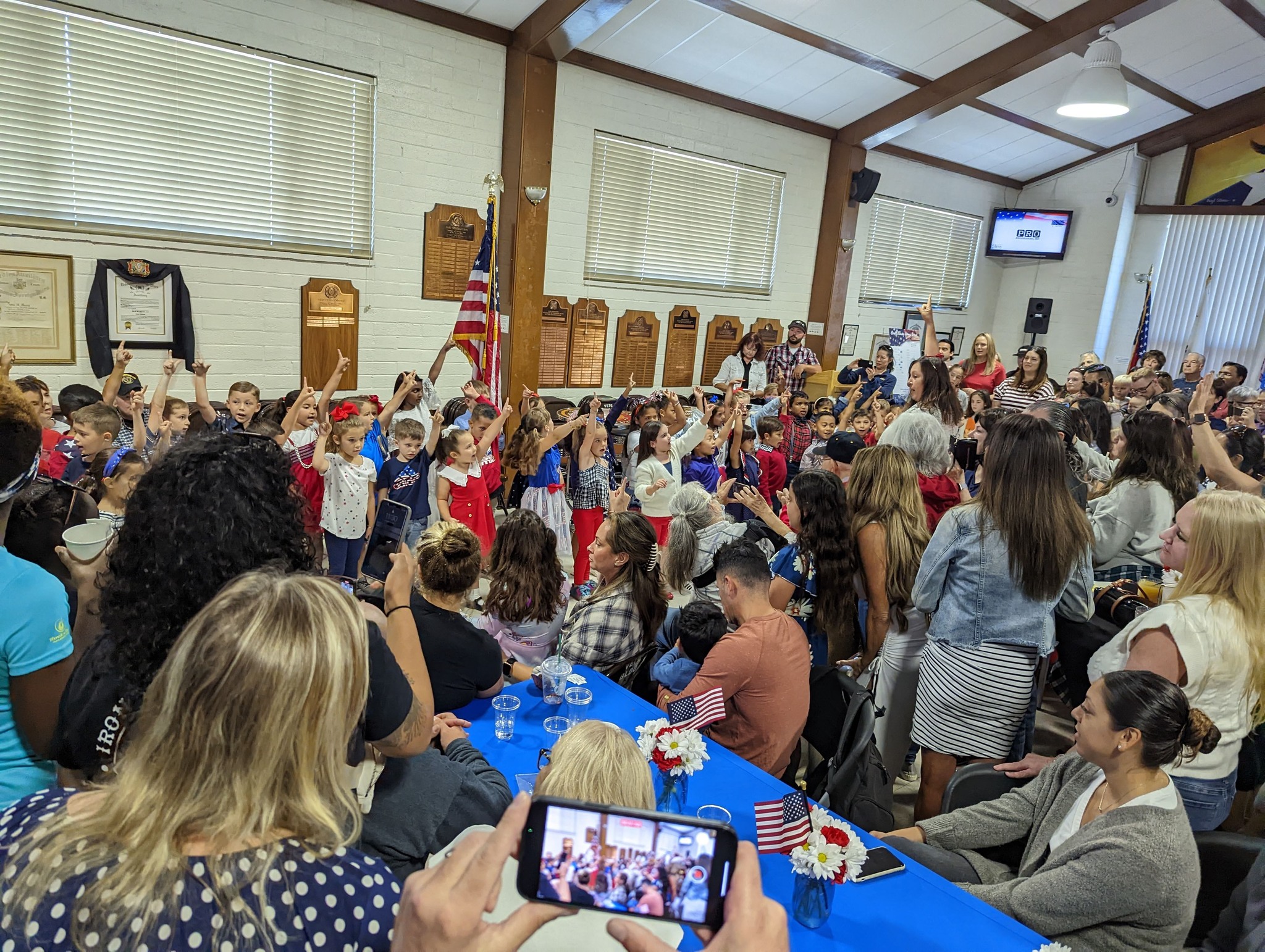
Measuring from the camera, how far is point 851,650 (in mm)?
3287

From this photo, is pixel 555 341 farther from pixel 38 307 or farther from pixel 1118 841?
pixel 1118 841

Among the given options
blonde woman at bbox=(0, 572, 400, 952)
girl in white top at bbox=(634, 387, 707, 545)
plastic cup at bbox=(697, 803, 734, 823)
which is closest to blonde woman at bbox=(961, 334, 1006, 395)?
girl in white top at bbox=(634, 387, 707, 545)

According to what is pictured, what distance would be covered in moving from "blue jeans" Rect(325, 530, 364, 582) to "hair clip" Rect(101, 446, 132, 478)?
3.84 feet

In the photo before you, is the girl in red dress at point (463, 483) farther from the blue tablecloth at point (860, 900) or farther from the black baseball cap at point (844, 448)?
the blue tablecloth at point (860, 900)

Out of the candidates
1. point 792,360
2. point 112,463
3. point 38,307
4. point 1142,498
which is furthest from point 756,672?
point 792,360

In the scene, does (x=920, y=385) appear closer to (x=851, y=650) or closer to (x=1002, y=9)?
(x=851, y=650)

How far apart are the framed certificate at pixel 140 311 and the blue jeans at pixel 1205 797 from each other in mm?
6562

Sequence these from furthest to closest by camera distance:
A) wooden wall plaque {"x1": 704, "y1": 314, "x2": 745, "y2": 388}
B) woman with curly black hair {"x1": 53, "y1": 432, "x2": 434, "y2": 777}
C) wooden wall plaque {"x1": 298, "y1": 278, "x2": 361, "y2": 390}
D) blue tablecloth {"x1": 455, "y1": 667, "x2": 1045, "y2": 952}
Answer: wooden wall plaque {"x1": 704, "y1": 314, "x2": 745, "y2": 388} < wooden wall plaque {"x1": 298, "y1": 278, "x2": 361, "y2": 390} < blue tablecloth {"x1": 455, "y1": 667, "x2": 1045, "y2": 952} < woman with curly black hair {"x1": 53, "y1": 432, "x2": 434, "y2": 777}

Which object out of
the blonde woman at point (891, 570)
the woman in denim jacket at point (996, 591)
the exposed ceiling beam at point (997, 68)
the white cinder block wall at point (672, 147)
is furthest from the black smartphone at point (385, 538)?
the exposed ceiling beam at point (997, 68)

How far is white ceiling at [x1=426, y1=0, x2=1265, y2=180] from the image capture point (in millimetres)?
7133

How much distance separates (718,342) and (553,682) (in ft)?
24.8

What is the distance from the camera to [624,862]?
37.1 inches

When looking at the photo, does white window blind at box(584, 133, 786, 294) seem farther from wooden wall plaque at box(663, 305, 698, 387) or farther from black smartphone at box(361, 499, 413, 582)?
black smartphone at box(361, 499, 413, 582)

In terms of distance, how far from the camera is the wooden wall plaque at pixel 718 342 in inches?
376
